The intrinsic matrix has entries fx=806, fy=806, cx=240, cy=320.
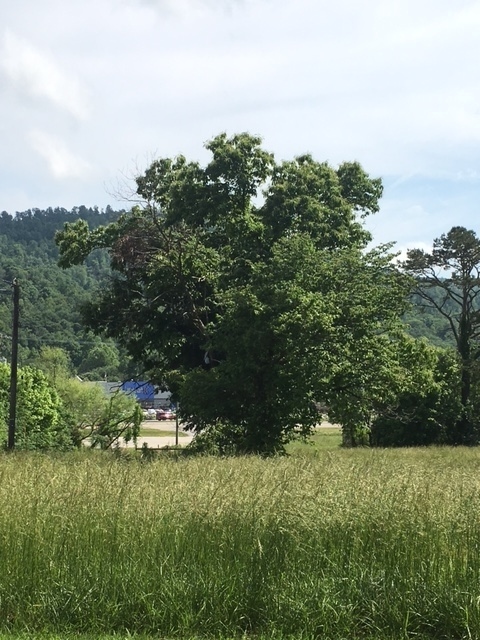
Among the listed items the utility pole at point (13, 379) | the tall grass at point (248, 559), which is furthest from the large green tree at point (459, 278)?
the tall grass at point (248, 559)

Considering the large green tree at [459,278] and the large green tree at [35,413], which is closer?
the large green tree at [35,413]

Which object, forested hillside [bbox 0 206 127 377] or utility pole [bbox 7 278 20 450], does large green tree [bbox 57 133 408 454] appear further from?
forested hillside [bbox 0 206 127 377]

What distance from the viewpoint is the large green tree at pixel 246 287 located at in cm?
2661

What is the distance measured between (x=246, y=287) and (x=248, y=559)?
67.7 feet

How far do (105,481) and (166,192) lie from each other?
2613 centimetres

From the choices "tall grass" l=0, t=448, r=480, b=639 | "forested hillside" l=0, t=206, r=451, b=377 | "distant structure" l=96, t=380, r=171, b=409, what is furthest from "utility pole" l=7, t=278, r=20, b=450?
"forested hillside" l=0, t=206, r=451, b=377

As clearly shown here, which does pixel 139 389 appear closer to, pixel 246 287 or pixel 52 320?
pixel 246 287

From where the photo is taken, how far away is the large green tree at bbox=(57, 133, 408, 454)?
2661 cm

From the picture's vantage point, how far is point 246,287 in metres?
27.8

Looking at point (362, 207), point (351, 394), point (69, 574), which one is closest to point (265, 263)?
point (351, 394)

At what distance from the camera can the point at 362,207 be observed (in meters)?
37.9

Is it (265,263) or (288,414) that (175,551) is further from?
(265,263)

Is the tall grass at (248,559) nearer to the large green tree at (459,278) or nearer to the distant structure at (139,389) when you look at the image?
the distant structure at (139,389)

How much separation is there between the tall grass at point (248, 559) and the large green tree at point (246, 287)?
17.4 meters
